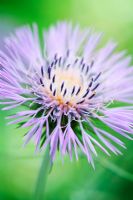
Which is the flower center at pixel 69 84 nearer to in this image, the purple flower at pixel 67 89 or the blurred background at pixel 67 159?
the purple flower at pixel 67 89

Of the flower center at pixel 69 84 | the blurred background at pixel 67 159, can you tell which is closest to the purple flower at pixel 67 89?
the flower center at pixel 69 84

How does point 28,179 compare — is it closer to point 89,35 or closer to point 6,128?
point 6,128

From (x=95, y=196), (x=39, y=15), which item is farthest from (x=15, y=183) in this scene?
(x=39, y=15)

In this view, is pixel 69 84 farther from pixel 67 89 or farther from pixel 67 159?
pixel 67 159

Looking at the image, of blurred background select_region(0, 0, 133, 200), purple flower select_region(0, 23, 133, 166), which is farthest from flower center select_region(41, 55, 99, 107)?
blurred background select_region(0, 0, 133, 200)

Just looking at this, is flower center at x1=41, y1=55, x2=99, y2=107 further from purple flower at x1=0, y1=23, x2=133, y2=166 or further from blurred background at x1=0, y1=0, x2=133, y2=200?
blurred background at x1=0, y1=0, x2=133, y2=200

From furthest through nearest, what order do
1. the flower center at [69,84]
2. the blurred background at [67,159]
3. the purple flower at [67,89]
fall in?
1. the blurred background at [67,159]
2. the flower center at [69,84]
3. the purple flower at [67,89]
